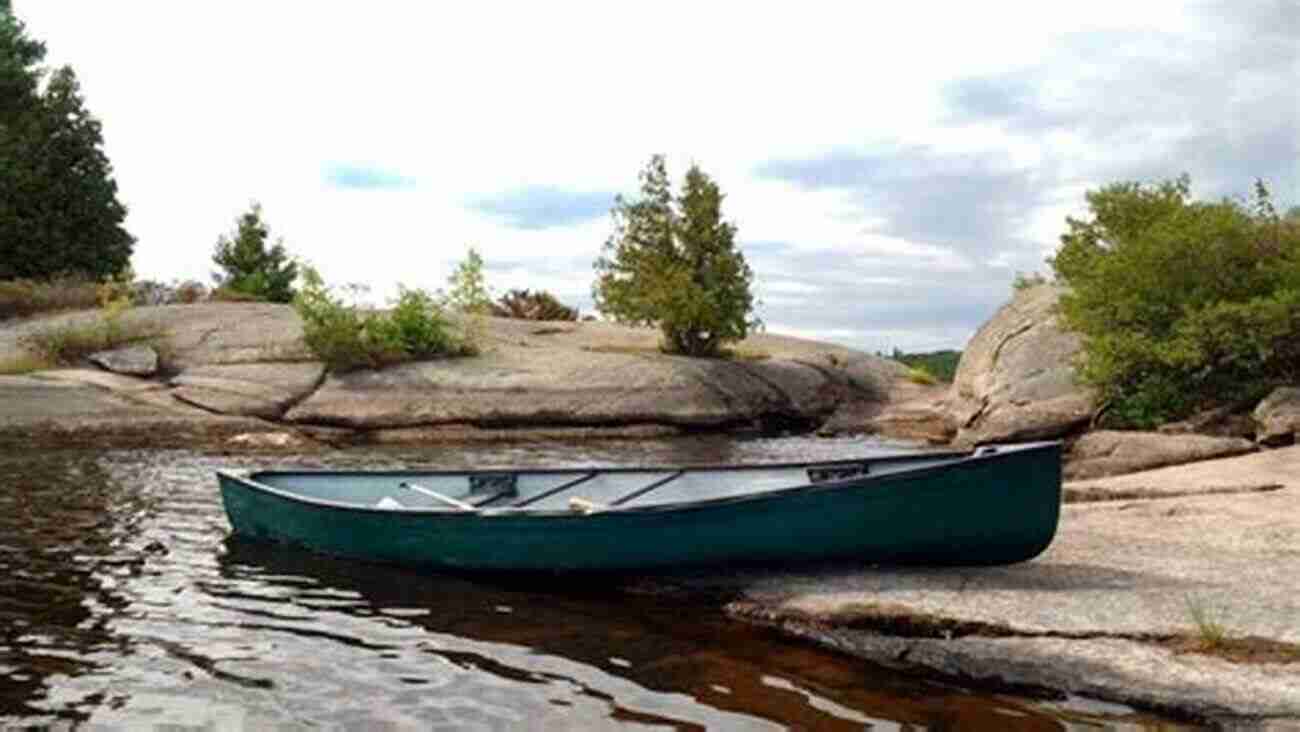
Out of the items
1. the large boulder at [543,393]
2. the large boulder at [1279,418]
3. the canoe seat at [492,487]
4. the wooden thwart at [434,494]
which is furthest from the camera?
the large boulder at [543,393]

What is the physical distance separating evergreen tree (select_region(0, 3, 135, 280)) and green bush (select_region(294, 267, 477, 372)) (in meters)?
23.0

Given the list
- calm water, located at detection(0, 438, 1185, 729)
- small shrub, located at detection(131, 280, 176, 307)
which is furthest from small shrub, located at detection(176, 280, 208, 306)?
calm water, located at detection(0, 438, 1185, 729)

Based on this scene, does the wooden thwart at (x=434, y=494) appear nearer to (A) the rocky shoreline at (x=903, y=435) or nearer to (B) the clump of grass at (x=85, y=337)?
(A) the rocky shoreline at (x=903, y=435)

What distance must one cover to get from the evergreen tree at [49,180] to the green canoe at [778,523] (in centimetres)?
4309

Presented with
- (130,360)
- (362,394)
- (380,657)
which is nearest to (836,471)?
(380,657)

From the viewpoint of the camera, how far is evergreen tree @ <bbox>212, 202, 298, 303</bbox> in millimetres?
48844

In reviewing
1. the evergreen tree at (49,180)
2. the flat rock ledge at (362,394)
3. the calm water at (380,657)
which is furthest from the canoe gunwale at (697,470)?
the evergreen tree at (49,180)

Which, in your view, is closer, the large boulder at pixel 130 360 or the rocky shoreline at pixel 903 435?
the rocky shoreline at pixel 903 435

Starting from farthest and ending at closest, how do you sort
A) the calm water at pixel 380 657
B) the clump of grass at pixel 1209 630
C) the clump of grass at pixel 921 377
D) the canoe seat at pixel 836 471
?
the clump of grass at pixel 921 377
the canoe seat at pixel 836 471
the clump of grass at pixel 1209 630
the calm water at pixel 380 657

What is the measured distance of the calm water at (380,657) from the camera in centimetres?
729

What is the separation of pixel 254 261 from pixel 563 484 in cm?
3996

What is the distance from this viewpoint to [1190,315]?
23.7m

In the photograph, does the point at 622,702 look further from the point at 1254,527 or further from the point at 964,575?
the point at 1254,527

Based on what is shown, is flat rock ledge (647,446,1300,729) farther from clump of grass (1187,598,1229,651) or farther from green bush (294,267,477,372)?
green bush (294,267,477,372)
